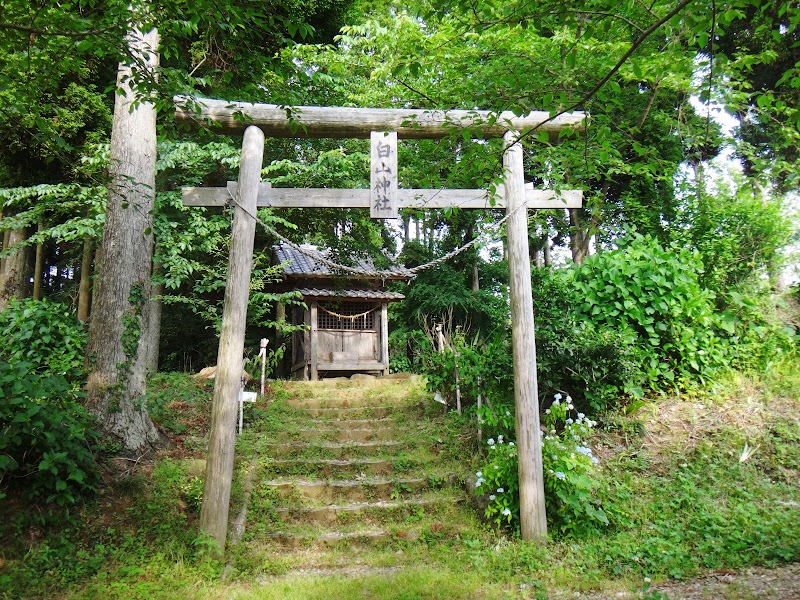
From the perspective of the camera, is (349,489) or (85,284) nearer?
(349,489)

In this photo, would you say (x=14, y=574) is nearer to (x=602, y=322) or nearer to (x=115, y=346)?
(x=115, y=346)

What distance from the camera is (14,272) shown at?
1112 centimetres

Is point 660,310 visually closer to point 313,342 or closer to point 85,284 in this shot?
point 313,342

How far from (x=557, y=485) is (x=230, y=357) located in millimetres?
3350

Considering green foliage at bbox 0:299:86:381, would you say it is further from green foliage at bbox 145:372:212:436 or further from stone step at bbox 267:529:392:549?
stone step at bbox 267:529:392:549

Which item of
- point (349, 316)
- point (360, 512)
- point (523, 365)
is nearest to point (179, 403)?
point (360, 512)

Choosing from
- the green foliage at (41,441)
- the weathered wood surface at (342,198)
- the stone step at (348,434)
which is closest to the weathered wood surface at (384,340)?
the stone step at (348,434)

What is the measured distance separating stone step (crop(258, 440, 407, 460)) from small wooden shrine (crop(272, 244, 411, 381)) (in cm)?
705

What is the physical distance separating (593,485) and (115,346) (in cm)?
530

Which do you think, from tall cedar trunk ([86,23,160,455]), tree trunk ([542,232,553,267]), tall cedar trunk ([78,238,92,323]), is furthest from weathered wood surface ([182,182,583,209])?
tree trunk ([542,232,553,267])

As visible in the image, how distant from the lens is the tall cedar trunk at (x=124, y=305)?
5719 millimetres

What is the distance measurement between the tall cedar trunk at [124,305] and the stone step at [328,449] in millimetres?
1585

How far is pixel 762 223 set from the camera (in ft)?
24.2

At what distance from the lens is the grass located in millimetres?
4070
